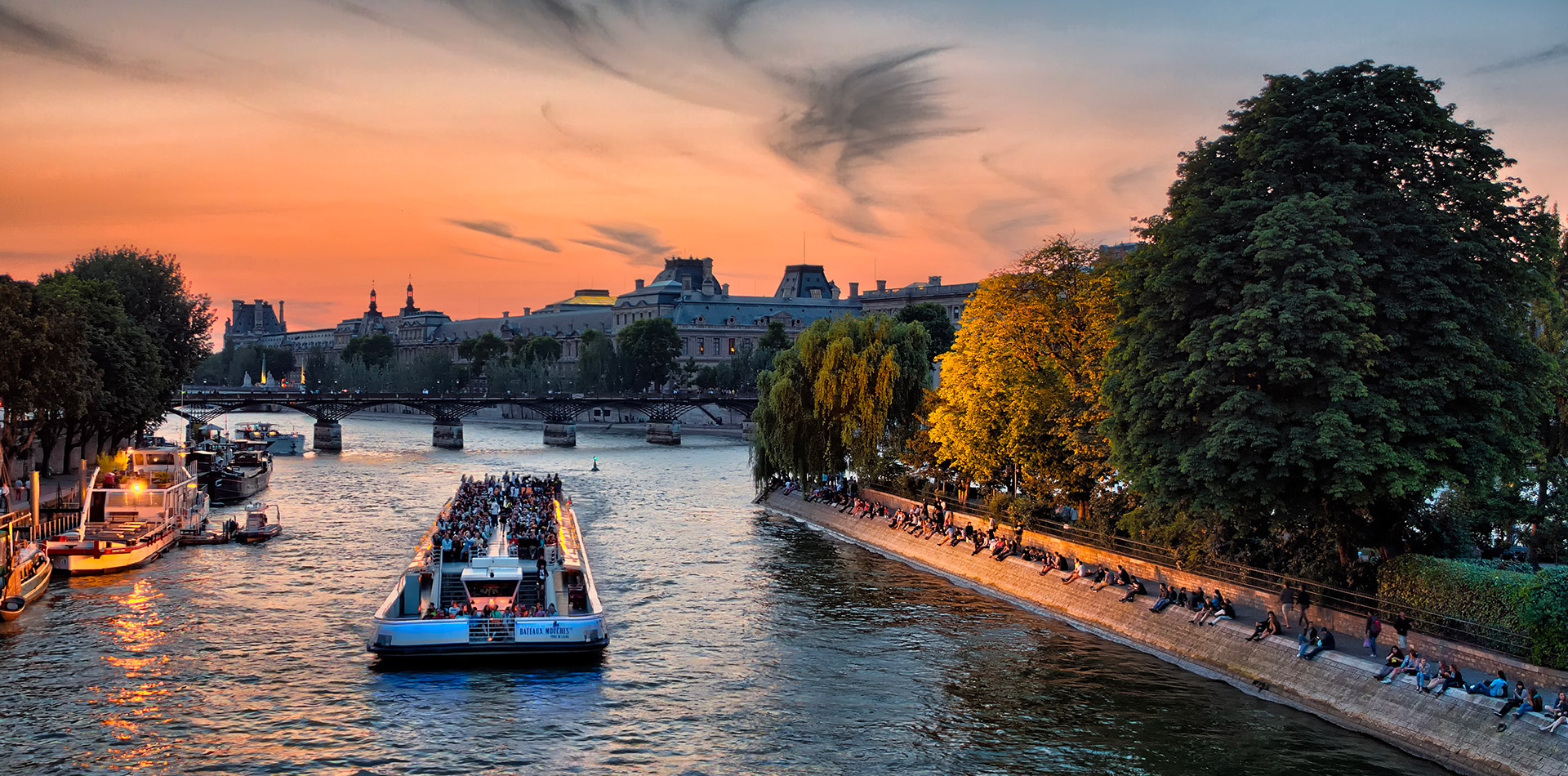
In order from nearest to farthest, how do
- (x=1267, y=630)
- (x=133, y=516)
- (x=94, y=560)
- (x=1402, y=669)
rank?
1. (x=1402, y=669)
2. (x=1267, y=630)
3. (x=94, y=560)
4. (x=133, y=516)

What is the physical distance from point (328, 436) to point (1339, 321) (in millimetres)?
124397

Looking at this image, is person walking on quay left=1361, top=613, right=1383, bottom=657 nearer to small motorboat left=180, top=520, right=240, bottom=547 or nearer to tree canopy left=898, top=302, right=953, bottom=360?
small motorboat left=180, top=520, right=240, bottom=547

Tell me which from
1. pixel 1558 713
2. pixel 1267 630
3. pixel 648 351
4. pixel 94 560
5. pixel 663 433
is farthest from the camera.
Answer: pixel 648 351

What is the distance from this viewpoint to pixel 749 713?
106ft

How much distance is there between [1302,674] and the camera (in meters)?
31.8

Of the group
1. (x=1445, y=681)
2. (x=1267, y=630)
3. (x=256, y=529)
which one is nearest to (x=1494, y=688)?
(x=1445, y=681)

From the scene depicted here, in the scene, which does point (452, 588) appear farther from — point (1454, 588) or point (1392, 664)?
point (1454, 588)

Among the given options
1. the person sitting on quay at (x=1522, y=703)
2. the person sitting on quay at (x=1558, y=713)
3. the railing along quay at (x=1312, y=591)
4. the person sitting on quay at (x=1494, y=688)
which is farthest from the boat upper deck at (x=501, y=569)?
the person sitting on quay at (x=1558, y=713)

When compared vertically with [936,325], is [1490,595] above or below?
below

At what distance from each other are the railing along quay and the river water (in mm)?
3412

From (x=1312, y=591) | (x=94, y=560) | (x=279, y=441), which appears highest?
(x=279, y=441)

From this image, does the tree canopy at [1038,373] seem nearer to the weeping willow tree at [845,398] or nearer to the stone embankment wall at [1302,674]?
the stone embankment wall at [1302,674]

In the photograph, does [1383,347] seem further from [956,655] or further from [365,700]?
[365,700]

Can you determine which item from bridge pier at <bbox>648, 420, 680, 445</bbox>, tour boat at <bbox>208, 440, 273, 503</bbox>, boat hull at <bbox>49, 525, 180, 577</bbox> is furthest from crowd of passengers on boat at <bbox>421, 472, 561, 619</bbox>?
bridge pier at <bbox>648, 420, 680, 445</bbox>
